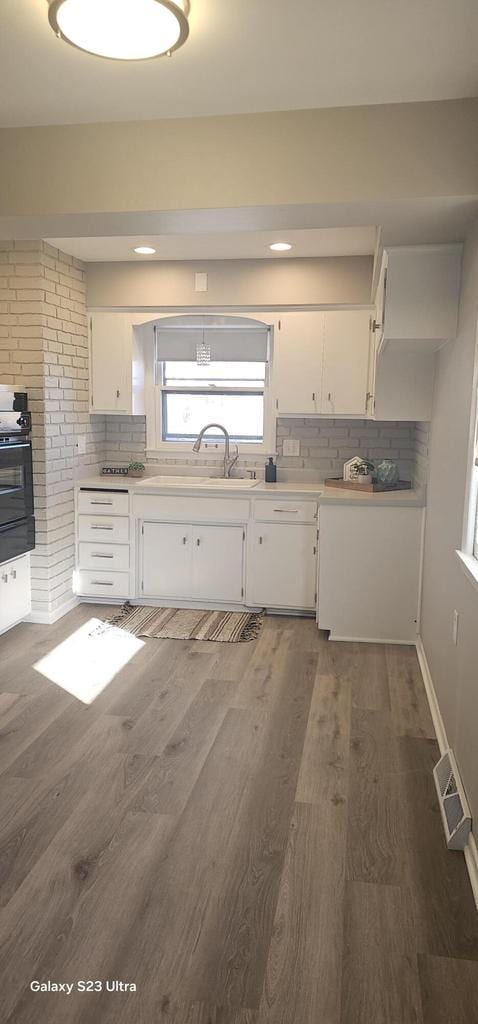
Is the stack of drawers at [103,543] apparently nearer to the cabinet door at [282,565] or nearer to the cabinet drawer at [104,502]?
the cabinet drawer at [104,502]

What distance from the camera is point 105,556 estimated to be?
479 centimetres

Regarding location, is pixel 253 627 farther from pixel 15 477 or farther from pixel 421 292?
pixel 421 292

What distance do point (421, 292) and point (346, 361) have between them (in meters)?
1.68

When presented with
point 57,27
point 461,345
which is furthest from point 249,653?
point 57,27

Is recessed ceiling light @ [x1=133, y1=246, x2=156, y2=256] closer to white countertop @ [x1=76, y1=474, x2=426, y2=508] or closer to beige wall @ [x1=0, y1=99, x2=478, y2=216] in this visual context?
white countertop @ [x1=76, y1=474, x2=426, y2=508]

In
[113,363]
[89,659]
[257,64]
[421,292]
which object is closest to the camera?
[257,64]

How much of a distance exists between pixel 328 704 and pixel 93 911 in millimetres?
1619

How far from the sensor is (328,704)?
10.7ft

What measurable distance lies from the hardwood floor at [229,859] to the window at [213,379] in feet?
7.44

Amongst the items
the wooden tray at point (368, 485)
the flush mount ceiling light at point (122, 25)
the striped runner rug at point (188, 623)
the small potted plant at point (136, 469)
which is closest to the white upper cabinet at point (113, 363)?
the small potted plant at point (136, 469)

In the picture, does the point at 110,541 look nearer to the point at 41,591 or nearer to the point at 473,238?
the point at 41,591

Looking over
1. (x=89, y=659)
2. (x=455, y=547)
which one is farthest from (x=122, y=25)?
(x=89, y=659)

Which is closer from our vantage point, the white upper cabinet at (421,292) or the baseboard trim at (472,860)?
the baseboard trim at (472,860)

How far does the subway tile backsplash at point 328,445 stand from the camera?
489cm
